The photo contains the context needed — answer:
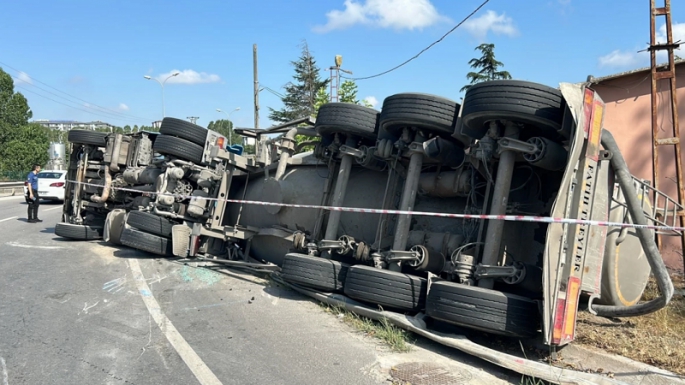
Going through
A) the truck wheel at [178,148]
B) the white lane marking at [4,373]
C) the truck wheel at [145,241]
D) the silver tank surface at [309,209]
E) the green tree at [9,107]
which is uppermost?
the green tree at [9,107]

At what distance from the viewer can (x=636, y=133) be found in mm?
9461

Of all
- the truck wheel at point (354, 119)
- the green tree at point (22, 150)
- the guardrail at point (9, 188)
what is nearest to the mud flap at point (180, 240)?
the truck wheel at point (354, 119)

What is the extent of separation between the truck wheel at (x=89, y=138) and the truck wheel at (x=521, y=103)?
8736 mm

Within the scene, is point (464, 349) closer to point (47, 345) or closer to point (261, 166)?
point (47, 345)

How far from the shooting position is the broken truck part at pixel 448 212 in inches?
159

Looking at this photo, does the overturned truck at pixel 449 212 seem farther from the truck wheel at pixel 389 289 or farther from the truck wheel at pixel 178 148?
the truck wheel at pixel 178 148

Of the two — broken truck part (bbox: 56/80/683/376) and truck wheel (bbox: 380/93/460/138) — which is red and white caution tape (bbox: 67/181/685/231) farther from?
truck wheel (bbox: 380/93/460/138)

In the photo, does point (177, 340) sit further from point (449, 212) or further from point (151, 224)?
point (151, 224)

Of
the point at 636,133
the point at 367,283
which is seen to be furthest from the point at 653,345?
the point at 636,133

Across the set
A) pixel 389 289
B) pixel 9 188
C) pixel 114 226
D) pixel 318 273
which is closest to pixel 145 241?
pixel 114 226

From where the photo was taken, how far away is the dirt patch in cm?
419

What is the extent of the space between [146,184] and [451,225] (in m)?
6.43

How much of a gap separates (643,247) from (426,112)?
7.21 ft

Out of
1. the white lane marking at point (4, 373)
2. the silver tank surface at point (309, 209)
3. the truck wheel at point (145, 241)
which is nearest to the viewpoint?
the white lane marking at point (4, 373)
